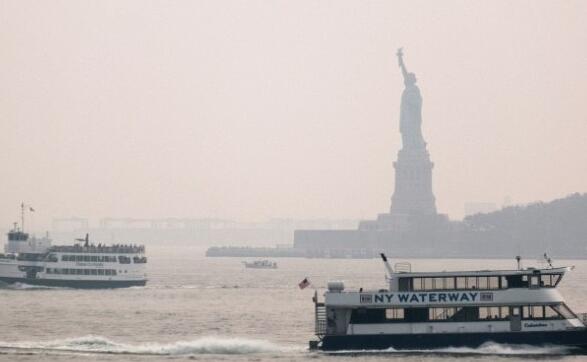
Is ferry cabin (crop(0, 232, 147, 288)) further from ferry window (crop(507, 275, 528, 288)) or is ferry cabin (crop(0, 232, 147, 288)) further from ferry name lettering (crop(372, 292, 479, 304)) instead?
ferry window (crop(507, 275, 528, 288))

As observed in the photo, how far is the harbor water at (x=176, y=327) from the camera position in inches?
2829

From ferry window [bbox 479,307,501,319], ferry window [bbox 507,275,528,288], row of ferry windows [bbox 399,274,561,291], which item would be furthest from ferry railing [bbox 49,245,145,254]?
ferry window [bbox 507,275,528,288]

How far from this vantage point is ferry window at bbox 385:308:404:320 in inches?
2810

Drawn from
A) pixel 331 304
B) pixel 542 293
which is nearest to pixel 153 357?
pixel 331 304

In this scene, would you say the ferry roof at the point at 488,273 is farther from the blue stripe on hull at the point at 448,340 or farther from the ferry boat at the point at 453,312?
the blue stripe on hull at the point at 448,340

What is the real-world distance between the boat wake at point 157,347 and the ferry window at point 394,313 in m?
6.48

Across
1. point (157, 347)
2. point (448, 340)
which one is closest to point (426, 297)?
point (448, 340)

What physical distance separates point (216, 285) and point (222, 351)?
274 ft

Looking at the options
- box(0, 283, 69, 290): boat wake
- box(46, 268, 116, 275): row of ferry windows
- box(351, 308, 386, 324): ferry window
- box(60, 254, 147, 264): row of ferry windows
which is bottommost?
box(351, 308, 386, 324): ferry window

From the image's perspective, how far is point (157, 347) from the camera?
76062 mm

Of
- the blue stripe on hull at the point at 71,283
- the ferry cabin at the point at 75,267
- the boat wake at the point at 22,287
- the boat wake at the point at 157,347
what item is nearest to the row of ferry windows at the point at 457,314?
the boat wake at the point at 157,347

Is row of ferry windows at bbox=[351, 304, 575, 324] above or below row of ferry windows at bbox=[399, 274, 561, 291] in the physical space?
below

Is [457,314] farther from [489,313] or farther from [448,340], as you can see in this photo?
[489,313]

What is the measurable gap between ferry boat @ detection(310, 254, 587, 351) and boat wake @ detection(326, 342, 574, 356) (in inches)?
8.6
